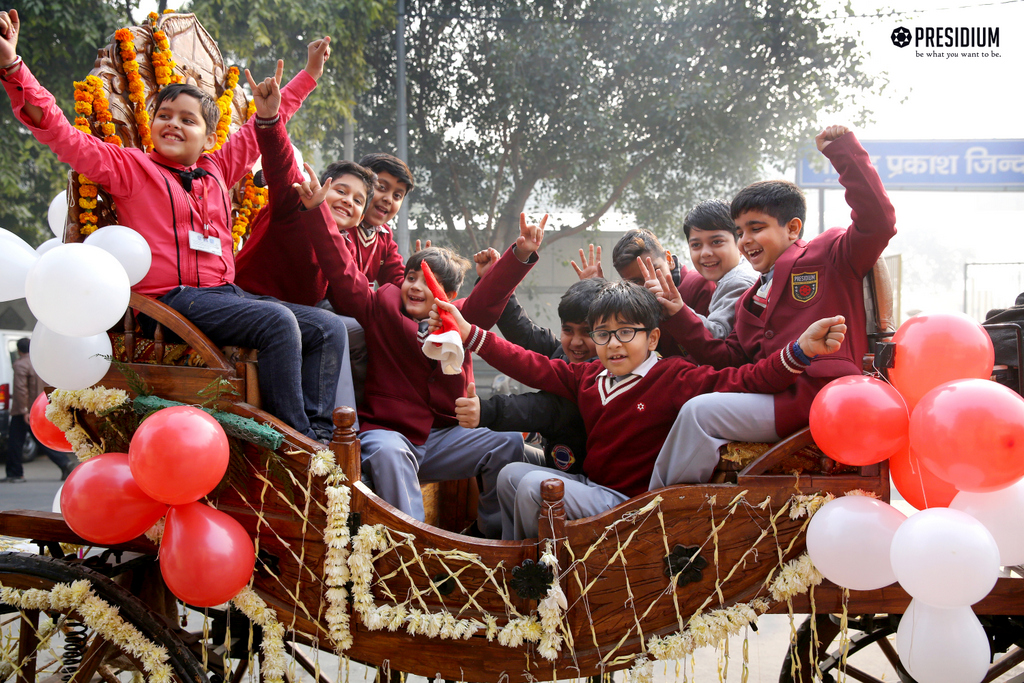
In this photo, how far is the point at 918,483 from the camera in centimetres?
183

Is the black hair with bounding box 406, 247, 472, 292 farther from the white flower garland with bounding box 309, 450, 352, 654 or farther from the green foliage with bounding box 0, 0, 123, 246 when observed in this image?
the green foliage with bounding box 0, 0, 123, 246

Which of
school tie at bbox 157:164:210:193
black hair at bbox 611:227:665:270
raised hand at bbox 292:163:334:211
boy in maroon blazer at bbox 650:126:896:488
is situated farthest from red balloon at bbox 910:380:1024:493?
school tie at bbox 157:164:210:193

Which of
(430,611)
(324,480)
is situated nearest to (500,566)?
(430,611)

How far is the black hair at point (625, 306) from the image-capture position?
2.21 metres

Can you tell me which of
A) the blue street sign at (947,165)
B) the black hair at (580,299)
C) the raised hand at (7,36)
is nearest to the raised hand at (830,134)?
the black hair at (580,299)

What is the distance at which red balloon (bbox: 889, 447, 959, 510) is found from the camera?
177 centimetres

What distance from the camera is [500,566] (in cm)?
186

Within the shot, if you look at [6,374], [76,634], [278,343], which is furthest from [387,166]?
[6,374]

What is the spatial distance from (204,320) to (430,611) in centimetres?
115

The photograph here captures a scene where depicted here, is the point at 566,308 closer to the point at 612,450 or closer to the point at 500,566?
the point at 612,450

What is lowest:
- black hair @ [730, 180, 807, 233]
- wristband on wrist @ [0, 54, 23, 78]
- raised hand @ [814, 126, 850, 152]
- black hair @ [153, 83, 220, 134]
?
black hair @ [730, 180, 807, 233]

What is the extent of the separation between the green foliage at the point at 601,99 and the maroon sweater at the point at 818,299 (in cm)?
822

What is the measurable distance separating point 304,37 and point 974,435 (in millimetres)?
9854

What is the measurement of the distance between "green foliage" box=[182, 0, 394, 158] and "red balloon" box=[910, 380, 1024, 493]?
8709mm
